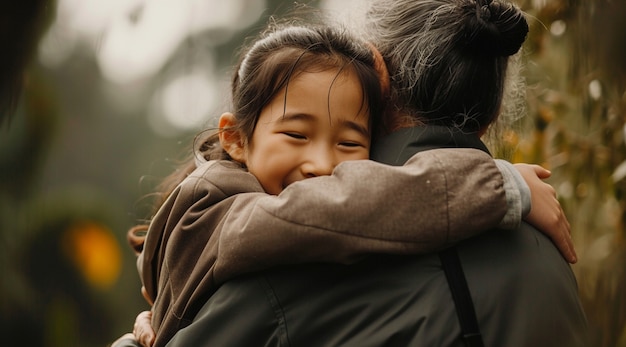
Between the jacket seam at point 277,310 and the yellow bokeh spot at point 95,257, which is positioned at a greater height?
the jacket seam at point 277,310

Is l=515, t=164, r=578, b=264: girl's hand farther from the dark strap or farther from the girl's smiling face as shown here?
the girl's smiling face

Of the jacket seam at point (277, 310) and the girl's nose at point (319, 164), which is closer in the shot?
the jacket seam at point (277, 310)

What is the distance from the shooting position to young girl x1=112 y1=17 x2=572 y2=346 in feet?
3.77

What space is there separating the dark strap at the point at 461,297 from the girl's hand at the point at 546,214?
0.20m

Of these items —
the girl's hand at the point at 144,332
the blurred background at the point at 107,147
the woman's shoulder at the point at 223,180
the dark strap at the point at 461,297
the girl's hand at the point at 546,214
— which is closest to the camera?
the blurred background at the point at 107,147

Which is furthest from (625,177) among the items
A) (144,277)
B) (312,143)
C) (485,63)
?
(144,277)

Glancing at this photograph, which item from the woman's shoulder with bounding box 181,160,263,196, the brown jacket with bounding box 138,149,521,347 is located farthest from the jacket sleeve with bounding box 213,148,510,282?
the woman's shoulder with bounding box 181,160,263,196

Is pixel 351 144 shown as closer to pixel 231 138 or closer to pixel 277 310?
pixel 231 138

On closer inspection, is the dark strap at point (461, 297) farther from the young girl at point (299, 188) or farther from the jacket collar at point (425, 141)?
the jacket collar at point (425, 141)

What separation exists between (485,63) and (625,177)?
86 cm

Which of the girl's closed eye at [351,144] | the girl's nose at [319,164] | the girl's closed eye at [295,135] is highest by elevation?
the girl's closed eye at [295,135]

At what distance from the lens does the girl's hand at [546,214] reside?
1.30m

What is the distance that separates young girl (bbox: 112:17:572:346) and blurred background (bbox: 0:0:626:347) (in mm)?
204

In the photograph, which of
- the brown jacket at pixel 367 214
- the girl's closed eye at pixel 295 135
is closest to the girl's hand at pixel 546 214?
the brown jacket at pixel 367 214
